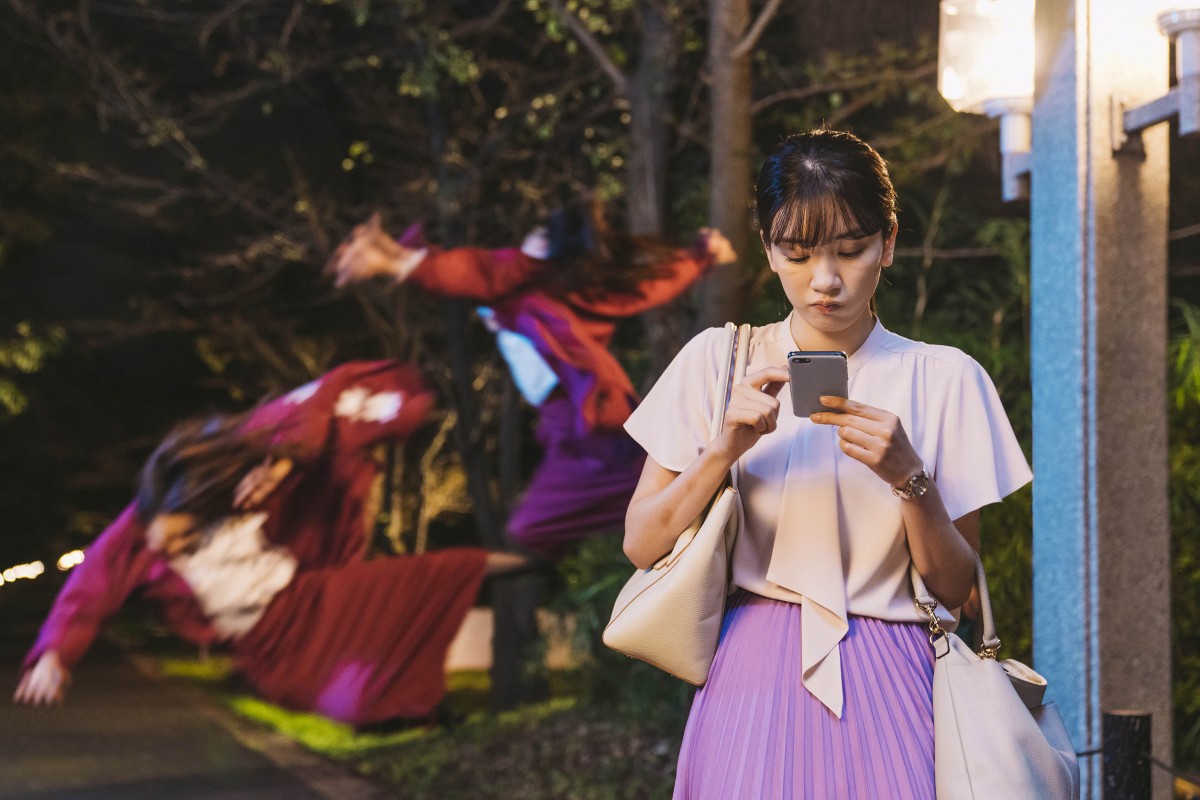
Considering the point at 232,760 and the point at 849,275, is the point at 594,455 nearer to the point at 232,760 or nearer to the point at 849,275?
the point at 849,275

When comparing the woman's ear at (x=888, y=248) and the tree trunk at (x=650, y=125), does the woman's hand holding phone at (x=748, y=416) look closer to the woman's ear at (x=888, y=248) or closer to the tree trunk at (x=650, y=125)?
the woman's ear at (x=888, y=248)

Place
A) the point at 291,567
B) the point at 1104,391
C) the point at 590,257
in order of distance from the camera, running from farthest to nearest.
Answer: the point at 291,567 < the point at 590,257 < the point at 1104,391

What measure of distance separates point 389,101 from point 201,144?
3.21 metres

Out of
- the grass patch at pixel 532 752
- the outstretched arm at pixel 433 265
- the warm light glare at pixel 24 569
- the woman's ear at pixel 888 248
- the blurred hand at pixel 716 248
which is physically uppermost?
the blurred hand at pixel 716 248

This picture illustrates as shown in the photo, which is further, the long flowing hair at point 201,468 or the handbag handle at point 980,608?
the long flowing hair at point 201,468

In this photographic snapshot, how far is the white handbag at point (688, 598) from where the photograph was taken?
6.25 ft

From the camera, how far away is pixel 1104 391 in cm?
464

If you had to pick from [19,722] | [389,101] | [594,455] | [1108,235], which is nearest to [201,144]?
[389,101]

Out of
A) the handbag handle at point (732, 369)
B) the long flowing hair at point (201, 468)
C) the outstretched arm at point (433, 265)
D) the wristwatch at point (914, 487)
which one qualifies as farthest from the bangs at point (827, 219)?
the long flowing hair at point (201, 468)

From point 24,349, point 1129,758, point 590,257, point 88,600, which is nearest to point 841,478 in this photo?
point 1129,758

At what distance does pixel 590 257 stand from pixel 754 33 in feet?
7.05

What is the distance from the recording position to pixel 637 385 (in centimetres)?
955

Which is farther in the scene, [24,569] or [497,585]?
[24,569]

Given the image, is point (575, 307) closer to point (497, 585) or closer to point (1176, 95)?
point (1176, 95)
